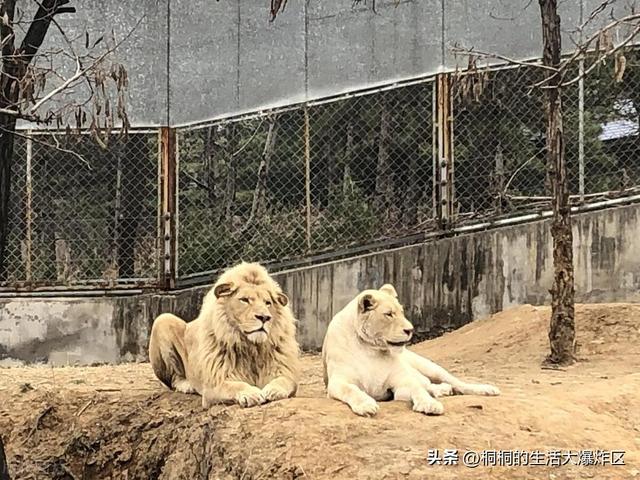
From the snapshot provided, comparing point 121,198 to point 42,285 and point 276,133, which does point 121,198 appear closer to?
point 42,285

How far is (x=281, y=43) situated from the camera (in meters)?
10.9

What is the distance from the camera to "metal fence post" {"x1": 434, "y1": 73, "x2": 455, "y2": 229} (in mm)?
9859

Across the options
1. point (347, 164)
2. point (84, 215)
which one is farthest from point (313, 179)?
point (84, 215)

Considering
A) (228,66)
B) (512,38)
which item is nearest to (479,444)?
(512,38)

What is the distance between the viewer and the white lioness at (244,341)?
5.75m

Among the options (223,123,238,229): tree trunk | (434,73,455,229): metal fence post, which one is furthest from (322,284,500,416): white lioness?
(223,123,238,229): tree trunk

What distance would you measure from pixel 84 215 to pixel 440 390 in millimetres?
6423

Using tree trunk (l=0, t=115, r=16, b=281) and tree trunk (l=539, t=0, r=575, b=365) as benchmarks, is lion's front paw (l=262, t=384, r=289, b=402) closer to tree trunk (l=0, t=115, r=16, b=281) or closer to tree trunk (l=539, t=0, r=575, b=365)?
tree trunk (l=0, t=115, r=16, b=281)

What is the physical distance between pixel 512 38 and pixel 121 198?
5083 millimetres

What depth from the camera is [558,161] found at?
285 inches

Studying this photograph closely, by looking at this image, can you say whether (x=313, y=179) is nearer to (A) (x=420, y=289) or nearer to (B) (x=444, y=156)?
(B) (x=444, y=156)

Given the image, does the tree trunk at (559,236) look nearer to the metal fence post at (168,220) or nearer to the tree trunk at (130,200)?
the metal fence post at (168,220)

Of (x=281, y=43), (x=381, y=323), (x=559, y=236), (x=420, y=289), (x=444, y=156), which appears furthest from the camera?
(x=281, y=43)

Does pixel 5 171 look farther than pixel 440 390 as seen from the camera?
Yes
